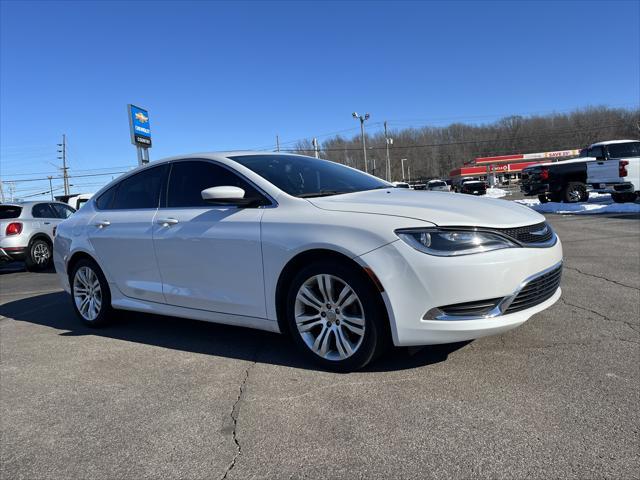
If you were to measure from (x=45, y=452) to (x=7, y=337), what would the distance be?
2942 millimetres

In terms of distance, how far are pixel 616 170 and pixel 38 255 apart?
1647 centimetres

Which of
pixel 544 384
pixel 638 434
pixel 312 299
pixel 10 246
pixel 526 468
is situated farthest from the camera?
pixel 10 246

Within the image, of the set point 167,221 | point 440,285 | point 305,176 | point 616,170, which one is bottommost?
point 440,285

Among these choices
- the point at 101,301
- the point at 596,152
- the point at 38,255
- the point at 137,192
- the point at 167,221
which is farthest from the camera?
the point at 596,152

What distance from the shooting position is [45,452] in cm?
265

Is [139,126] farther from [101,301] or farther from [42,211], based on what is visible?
[101,301]

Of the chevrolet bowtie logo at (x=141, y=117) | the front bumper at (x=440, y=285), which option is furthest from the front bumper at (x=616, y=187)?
the chevrolet bowtie logo at (x=141, y=117)

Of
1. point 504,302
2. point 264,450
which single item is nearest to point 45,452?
point 264,450

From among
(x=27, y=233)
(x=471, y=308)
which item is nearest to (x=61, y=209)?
(x=27, y=233)

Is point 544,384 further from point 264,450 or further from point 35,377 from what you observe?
point 35,377

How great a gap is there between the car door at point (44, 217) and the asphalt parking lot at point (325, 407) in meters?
7.56

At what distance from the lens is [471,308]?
299 cm

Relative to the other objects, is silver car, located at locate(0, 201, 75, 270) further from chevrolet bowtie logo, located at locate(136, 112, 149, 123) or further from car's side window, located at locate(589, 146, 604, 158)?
car's side window, located at locate(589, 146, 604, 158)

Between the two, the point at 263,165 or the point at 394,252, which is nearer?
the point at 394,252
